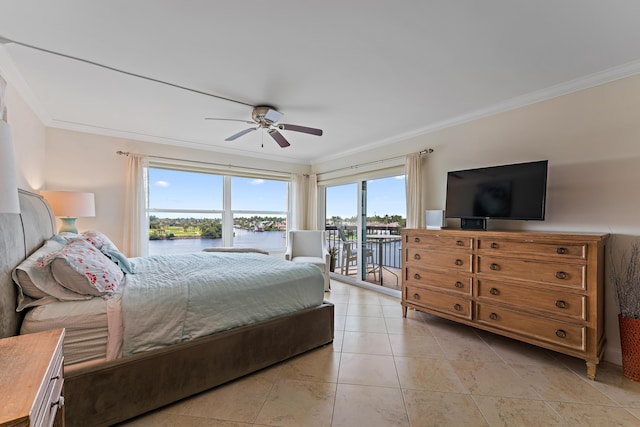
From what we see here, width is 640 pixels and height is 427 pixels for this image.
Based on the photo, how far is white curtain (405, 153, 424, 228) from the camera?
3637 mm

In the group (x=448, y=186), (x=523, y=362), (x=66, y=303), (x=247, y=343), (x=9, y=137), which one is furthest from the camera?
(x=448, y=186)

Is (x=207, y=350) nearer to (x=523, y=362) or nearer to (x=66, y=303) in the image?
(x=66, y=303)

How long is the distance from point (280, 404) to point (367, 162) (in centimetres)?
361

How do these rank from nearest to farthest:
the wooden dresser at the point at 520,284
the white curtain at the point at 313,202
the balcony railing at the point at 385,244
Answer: the wooden dresser at the point at 520,284, the balcony railing at the point at 385,244, the white curtain at the point at 313,202

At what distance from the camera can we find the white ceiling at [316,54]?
1.63 meters

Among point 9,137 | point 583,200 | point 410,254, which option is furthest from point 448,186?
point 9,137

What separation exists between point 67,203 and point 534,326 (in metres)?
4.82

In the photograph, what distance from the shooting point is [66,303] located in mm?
1538

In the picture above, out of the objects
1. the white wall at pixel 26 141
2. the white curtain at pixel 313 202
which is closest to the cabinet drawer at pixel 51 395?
the white wall at pixel 26 141

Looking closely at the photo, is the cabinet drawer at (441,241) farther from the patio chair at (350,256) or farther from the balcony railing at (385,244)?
the patio chair at (350,256)

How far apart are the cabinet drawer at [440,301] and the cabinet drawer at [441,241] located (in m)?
0.51

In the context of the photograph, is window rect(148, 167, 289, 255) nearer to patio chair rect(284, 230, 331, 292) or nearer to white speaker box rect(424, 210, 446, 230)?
patio chair rect(284, 230, 331, 292)

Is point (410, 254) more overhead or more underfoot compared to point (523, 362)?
more overhead

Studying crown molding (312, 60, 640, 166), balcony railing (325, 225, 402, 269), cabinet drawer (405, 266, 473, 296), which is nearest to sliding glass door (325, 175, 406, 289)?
balcony railing (325, 225, 402, 269)
